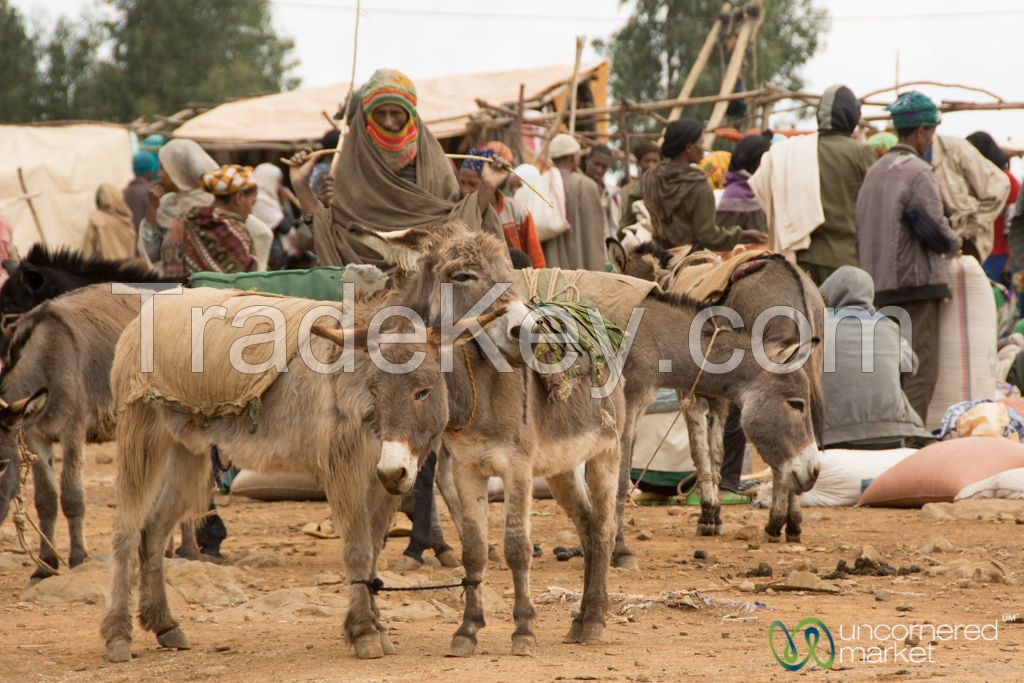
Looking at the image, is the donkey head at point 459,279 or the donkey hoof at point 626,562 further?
the donkey hoof at point 626,562

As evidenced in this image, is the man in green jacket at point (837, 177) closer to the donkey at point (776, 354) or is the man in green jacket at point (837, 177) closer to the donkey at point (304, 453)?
the donkey at point (776, 354)

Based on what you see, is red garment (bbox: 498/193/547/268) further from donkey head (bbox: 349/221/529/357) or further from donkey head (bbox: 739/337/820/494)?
donkey head (bbox: 349/221/529/357)

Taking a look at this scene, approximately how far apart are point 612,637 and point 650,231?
4.79 meters

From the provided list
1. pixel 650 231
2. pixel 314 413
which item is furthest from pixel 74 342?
pixel 650 231

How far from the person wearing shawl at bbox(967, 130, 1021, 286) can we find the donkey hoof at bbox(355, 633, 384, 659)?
1015 centimetres

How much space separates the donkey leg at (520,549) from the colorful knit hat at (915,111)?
6835 millimetres

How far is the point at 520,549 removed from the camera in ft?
18.5

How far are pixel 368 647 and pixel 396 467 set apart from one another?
0.89 metres

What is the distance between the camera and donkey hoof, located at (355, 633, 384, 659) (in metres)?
5.67

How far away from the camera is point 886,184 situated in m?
10.9

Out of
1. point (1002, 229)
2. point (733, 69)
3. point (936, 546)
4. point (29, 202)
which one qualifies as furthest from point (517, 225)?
point (733, 69)

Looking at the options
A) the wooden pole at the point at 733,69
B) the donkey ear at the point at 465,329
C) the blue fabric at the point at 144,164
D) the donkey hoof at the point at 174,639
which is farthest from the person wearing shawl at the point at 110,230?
the donkey ear at the point at 465,329

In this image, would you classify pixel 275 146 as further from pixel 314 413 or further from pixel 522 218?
pixel 314 413

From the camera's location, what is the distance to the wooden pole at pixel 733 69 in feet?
65.7
